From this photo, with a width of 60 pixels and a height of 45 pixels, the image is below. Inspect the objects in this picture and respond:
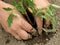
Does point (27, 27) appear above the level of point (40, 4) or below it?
below

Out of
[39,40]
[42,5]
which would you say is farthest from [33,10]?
[39,40]

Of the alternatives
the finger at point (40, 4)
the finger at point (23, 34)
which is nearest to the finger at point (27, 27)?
the finger at point (23, 34)

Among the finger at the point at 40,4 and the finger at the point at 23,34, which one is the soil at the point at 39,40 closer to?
the finger at the point at 23,34

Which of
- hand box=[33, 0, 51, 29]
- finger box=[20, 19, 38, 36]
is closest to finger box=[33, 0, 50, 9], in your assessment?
hand box=[33, 0, 51, 29]

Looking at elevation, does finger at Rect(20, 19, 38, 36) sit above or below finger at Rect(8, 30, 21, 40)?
above

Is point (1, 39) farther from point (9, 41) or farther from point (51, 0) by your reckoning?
point (51, 0)

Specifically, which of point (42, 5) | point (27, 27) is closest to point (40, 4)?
point (42, 5)

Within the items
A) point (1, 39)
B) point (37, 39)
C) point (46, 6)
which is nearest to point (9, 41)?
point (1, 39)

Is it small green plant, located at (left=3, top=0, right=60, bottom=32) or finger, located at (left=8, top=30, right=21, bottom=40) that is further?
finger, located at (left=8, top=30, right=21, bottom=40)

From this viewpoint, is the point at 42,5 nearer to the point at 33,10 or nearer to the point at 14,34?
the point at 33,10

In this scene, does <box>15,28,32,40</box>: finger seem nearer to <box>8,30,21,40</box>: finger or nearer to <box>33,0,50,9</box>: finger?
<box>8,30,21,40</box>: finger

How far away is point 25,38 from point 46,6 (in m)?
0.25

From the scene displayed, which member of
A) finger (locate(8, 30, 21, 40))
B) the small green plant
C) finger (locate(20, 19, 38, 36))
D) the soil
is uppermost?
the small green plant

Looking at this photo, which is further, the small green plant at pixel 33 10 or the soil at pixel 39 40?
the soil at pixel 39 40
